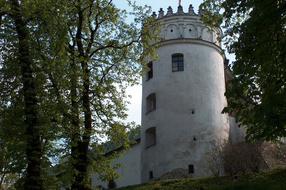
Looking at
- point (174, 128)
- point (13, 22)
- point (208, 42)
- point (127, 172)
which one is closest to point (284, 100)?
point (13, 22)

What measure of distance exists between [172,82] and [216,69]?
9.23 ft

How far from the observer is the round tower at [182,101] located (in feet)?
92.5

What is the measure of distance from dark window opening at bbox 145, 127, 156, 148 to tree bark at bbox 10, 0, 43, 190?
50.2 feet

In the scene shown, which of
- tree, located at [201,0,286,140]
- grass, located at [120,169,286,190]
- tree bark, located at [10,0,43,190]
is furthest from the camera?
grass, located at [120,169,286,190]

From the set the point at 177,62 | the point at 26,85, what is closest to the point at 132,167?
the point at 177,62

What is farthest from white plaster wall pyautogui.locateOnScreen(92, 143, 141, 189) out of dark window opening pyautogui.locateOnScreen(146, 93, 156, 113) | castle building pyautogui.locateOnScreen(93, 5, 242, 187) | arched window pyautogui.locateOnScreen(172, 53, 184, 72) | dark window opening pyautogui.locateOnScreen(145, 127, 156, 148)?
arched window pyautogui.locateOnScreen(172, 53, 184, 72)

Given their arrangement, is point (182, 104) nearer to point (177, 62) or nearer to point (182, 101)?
point (182, 101)

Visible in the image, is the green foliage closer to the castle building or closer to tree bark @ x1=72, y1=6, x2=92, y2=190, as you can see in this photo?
tree bark @ x1=72, y1=6, x2=92, y2=190

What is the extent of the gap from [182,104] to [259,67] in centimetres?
1512

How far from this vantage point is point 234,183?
68.6ft

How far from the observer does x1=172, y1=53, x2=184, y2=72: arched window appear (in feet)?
98.5

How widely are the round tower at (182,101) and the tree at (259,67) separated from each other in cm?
1327

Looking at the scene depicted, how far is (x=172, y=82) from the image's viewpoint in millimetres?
29562

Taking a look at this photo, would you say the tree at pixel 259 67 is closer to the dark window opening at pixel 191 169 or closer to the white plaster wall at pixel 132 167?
the dark window opening at pixel 191 169
